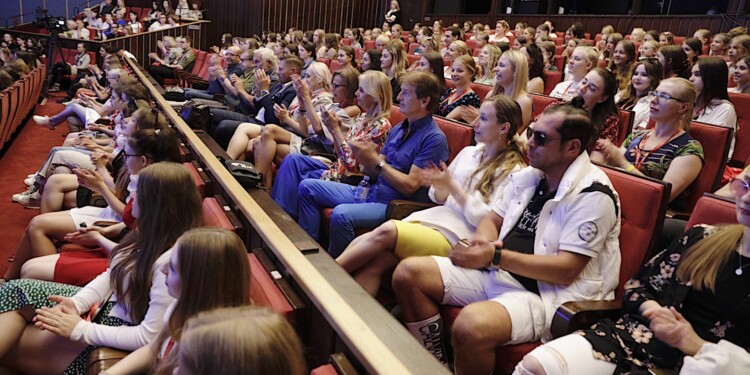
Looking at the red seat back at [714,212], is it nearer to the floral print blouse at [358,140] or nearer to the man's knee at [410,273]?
the man's knee at [410,273]

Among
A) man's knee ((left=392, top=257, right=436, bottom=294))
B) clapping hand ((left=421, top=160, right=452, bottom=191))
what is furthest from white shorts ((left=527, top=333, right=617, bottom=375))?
clapping hand ((left=421, top=160, right=452, bottom=191))

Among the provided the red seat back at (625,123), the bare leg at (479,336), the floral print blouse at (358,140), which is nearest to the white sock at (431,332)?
the bare leg at (479,336)

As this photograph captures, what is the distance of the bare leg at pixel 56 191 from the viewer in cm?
204

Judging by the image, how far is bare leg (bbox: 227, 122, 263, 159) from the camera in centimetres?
245

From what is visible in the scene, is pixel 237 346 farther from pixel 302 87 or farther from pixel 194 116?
pixel 194 116

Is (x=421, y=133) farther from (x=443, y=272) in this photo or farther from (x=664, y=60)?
(x=664, y=60)

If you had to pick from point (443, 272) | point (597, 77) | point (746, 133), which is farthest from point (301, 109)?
point (746, 133)

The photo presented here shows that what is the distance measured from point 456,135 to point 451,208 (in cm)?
36

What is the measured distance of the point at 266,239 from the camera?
1093 mm

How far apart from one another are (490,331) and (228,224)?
2.02 ft

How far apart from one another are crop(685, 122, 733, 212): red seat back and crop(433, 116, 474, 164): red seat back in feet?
2.10

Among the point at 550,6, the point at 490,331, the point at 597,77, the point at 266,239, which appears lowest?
the point at 490,331

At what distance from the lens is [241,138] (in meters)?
2.48

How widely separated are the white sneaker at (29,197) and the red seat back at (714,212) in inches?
99.2
